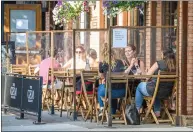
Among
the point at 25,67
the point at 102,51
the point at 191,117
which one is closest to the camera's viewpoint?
the point at 191,117

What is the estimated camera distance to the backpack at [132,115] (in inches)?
571

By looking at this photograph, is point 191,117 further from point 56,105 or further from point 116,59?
point 56,105

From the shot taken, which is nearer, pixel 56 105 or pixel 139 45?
pixel 139 45

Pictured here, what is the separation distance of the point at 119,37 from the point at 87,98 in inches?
66.4

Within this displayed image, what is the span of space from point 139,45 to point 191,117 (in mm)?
1669

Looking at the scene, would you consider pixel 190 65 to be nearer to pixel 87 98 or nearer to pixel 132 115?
pixel 132 115

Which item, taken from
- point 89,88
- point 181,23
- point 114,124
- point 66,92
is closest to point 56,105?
point 66,92

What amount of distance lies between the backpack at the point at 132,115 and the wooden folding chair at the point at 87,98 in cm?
101

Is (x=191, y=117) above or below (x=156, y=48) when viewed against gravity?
below

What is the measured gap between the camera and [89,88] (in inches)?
624

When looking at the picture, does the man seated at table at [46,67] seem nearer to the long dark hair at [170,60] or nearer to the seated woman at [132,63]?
the seated woman at [132,63]

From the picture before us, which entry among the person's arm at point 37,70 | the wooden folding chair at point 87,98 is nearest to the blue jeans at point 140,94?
the wooden folding chair at point 87,98

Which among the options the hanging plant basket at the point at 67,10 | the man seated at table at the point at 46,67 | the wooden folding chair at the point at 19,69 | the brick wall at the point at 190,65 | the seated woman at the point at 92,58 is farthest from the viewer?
the hanging plant basket at the point at 67,10

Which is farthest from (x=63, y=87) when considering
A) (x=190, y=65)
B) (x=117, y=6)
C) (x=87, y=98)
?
(x=190, y=65)
